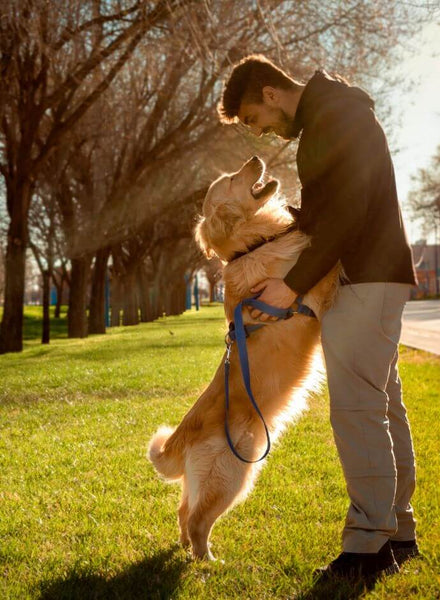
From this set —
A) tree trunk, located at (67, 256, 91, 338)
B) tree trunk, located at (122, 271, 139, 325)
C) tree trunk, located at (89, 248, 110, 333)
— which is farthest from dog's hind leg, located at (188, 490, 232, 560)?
tree trunk, located at (122, 271, 139, 325)

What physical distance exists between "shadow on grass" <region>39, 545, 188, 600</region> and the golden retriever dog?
0.68 ft

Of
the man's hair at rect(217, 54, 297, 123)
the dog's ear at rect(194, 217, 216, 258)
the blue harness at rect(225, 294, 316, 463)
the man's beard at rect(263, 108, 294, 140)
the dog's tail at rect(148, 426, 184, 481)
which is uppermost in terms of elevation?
the man's hair at rect(217, 54, 297, 123)

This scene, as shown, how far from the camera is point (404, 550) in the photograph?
3.21 meters

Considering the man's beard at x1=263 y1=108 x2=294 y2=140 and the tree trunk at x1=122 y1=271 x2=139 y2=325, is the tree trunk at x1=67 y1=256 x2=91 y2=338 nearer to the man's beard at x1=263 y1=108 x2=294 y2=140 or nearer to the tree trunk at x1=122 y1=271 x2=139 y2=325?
the tree trunk at x1=122 y1=271 x2=139 y2=325

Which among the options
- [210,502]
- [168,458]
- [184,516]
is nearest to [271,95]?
[168,458]

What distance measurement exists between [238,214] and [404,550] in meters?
1.99

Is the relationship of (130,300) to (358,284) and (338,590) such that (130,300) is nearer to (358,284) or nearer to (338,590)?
(358,284)

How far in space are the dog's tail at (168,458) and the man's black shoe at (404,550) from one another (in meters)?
1.15

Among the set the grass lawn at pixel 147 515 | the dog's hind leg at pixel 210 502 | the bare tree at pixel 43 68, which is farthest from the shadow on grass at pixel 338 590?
the bare tree at pixel 43 68

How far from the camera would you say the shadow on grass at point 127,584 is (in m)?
2.90

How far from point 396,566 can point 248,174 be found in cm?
223

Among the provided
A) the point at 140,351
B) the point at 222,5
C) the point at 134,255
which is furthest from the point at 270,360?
the point at 134,255

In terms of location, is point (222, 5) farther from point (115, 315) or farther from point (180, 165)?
point (115, 315)

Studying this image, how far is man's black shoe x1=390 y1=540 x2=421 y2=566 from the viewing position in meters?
3.17
